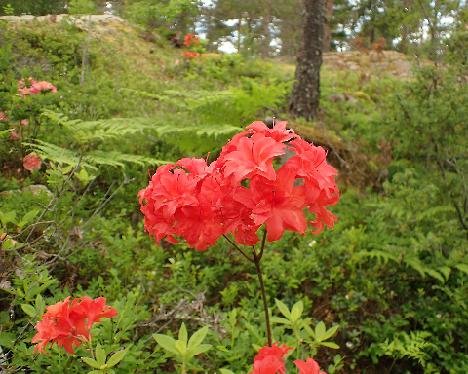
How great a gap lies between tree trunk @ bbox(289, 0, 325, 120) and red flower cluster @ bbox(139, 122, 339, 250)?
209 inches

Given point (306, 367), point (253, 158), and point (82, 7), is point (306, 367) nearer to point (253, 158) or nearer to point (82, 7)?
point (253, 158)

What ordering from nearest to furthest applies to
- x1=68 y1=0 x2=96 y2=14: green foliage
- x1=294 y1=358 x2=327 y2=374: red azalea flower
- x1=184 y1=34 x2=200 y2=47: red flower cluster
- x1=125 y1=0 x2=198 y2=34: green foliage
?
x1=294 y1=358 x2=327 y2=374: red azalea flower → x1=68 y1=0 x2=96 y2=14: green foliage → x1=125 y1=0 x2=198 y2=34: green foliage → x1=184 y1=34 x2=200 y2=47: red flower cluster

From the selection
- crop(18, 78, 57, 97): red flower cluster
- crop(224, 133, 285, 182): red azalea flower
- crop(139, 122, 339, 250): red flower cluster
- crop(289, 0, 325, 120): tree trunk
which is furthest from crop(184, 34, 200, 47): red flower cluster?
crop(224, 133, 285, 182): red azalea flower

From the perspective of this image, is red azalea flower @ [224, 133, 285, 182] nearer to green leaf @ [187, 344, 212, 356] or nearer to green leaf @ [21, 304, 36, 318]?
green leaf @ [187, 344, 212, 356]

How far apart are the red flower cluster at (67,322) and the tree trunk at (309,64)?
18.0 ft

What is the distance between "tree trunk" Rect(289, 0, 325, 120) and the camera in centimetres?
631

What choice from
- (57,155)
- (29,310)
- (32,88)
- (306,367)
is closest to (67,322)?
(29,310)

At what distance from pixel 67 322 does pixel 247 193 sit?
85cm

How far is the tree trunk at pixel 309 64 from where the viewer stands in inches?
248

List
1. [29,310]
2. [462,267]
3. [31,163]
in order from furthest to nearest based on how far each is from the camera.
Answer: [31,163], [462,267], [29,310]

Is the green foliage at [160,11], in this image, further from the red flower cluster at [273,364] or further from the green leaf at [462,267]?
the red flower cluster at [273,364]

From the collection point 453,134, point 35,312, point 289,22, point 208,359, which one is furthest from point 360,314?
point 289,22

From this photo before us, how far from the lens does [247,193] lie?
1384mm

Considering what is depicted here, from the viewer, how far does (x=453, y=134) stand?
3928 millimetres
